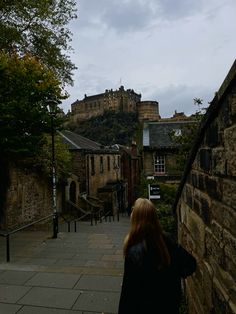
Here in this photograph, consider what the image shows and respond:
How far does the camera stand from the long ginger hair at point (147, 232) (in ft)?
9.60

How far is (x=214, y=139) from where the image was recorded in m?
3.01

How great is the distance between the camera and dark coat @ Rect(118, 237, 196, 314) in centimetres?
292

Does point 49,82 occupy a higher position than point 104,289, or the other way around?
point 49,82

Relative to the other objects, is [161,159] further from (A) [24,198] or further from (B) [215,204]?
(B) [215,204]

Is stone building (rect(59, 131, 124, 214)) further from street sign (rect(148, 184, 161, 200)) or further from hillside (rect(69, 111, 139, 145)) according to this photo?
hillside (rect(69, 111, 139, 145))

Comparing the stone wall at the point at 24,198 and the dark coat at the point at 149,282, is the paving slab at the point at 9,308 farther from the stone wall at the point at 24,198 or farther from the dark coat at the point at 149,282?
the stone wall at the point at 24,198

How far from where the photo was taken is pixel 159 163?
2641 centimetres

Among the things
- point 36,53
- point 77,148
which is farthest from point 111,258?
point 77,148

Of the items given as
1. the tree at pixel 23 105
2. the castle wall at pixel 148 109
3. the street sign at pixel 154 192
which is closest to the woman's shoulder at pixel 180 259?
the tree at pixel 23 105

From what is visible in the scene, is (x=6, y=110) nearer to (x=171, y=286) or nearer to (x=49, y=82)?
(x=49, y=82)

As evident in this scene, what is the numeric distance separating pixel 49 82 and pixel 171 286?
13224mm

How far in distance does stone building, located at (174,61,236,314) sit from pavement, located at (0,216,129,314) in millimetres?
2369

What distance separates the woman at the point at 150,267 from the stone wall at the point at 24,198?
42.1ft

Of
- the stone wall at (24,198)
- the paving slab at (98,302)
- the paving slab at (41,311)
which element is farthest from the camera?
the stone wall at (24,198)
